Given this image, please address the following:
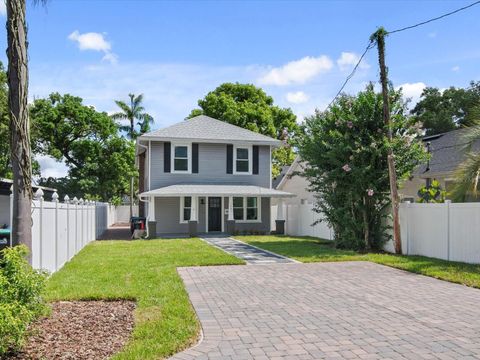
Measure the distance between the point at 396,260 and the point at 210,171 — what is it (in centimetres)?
1354

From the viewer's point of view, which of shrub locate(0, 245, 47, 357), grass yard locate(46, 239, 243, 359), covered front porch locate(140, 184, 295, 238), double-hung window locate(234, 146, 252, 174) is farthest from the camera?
double-hung window locate(234, 146, 252, 174)

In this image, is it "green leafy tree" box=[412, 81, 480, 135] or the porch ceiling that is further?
"green leafy tree" box=[412, 81, 480, 135]

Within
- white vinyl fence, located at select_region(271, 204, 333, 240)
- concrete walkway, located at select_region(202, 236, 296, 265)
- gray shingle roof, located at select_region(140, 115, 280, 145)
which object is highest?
gray shingle roof, located at select_region(140, 115, 280, 145)

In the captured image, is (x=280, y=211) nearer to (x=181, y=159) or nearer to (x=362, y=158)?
(x=181, y=159)

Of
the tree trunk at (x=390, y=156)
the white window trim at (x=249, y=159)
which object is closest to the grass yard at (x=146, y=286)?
the tree trunk at (x=390, y=156)

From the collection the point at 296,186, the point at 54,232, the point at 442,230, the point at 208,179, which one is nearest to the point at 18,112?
the point at 54,232

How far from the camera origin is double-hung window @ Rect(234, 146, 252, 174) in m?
25.4

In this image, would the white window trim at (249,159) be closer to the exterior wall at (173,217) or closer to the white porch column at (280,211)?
the exterior wall at (173,217)

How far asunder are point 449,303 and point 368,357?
133 inches

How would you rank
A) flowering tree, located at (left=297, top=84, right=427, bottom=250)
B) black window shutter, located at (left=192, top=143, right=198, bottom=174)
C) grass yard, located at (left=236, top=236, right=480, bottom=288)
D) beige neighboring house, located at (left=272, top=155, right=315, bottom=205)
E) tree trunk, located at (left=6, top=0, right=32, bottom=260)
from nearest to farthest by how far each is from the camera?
tree trunk, located at (left=6, top=0, right=32, bottom=260), grass yard, located at (left=236, top=236, right=480, bottom=288), flowering tree, located at (left=297, top=84, right=427, bottom=250), black window shutter, located at (left=192, top=143, right=198, bottom=174), beige neighboring house, located at (left=272, top=155, right=315, bottom=205)

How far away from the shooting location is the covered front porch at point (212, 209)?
75.2 ft

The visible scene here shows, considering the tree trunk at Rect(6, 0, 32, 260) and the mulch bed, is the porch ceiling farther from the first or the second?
Answer: the tree trunk at Rect(6, 0, 32, 260)

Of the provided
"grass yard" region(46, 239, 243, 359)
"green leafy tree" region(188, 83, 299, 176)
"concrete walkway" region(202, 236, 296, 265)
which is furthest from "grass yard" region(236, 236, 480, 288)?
"green leafy tree" region(188, 83, 299, 176)

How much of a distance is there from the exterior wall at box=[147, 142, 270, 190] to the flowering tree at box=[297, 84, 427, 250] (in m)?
9.28
